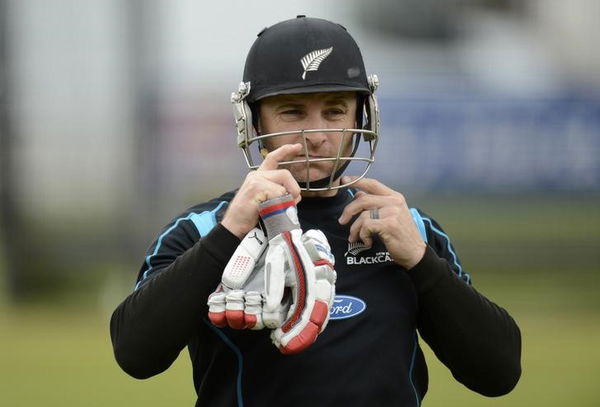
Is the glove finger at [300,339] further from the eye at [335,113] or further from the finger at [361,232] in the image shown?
the eye at [335,113]

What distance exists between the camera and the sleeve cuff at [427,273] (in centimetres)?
265

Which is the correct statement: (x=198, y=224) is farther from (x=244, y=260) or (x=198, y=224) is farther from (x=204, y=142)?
(x=204, y=142)

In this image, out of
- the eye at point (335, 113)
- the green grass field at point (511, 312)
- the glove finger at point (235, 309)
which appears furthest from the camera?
the green grass field at point (511, 312)

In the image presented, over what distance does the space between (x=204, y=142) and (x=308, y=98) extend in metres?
7.68

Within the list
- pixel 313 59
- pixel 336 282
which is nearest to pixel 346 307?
pixel 336 282

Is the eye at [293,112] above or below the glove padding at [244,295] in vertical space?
above

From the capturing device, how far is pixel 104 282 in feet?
33.9

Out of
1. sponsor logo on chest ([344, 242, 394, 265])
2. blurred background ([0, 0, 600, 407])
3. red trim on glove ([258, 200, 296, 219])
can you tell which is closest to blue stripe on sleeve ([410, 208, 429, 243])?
sponsor logo on chest ([344, 242, 394, 265])

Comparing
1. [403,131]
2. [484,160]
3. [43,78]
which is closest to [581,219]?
[484,160]

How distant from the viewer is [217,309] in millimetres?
2383

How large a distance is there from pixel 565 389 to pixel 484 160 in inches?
166

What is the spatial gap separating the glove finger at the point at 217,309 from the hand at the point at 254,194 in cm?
17

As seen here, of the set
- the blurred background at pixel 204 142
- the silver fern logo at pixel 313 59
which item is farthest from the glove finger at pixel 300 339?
the blurred background at pixel 204 142

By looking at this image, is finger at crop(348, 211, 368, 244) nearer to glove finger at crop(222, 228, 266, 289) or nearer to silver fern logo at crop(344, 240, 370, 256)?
silver fern logo at crop(344, 240, 370, 256)
